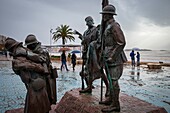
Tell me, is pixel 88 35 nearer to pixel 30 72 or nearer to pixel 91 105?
pixel 91 105

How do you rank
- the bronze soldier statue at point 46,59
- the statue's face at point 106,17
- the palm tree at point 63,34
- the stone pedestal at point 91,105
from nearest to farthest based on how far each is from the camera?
the bronze soldier statue at point 46,59, the statue's face at point 106,17, the stone pedestal at point 91,105, the palm tree at point 63,34

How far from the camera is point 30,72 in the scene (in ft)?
10.5

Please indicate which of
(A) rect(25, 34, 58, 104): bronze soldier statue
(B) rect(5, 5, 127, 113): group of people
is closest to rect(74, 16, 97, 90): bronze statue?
(B) rect(5, 5, 127, 113): group of people

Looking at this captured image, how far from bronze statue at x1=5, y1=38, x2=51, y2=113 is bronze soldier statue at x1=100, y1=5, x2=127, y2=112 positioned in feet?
4.39

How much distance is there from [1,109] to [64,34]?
34.8 metres

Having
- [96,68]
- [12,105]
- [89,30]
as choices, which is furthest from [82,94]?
[12,105]

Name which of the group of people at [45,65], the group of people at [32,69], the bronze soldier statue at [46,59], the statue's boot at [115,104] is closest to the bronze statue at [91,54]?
the group of people at [45,65]

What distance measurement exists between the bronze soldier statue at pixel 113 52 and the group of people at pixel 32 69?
1.24m

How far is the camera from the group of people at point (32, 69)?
10.2ft

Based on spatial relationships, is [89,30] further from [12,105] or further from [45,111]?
[12,105]

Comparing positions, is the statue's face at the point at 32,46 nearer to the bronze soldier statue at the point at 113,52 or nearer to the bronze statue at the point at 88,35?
the bronze soldier statue at the point at 113,52

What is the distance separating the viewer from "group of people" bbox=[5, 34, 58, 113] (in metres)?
3.11

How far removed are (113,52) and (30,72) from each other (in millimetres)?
1613

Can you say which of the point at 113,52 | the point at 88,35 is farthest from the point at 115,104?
the point at 88,35
